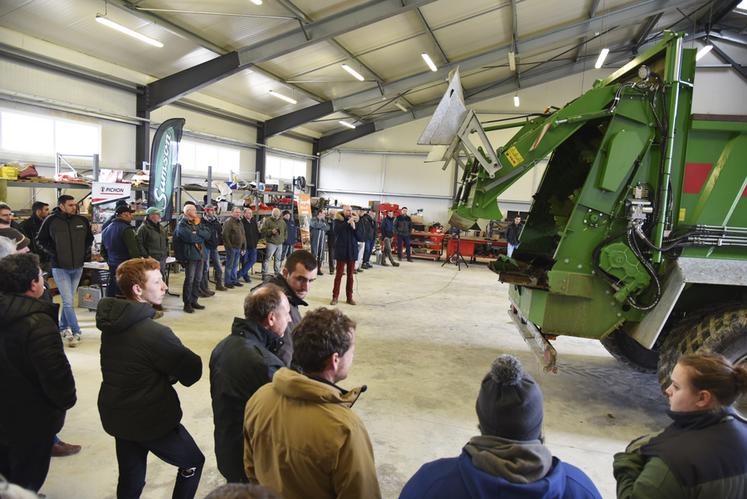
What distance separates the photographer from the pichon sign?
25.4 ft

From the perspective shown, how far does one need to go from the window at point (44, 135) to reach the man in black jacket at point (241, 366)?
1031cm

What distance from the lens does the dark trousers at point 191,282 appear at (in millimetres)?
7398

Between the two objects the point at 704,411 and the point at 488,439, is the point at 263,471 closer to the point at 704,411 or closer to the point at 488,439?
the point at 488,439

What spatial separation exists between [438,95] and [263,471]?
1906 centimetres

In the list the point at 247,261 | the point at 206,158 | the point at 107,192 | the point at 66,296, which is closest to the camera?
the point at 66,296

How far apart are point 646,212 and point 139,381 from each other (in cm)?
383

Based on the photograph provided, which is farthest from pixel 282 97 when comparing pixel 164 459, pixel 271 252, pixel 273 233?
pixel 164 459

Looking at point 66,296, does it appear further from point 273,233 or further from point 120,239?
point 273,233

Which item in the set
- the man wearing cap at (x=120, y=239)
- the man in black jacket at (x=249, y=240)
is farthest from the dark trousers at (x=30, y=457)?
the man in black jacket at (x=249, y=240)

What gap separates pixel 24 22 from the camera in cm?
Result: 910

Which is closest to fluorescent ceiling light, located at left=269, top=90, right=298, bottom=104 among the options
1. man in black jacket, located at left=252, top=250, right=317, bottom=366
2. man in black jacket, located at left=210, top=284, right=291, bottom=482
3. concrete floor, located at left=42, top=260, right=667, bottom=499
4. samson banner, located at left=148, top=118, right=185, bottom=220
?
samson banner, located at left=148, top=118, right=185, bottom=220

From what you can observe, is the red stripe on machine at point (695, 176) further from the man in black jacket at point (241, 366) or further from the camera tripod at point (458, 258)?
the camera tripod at point (458, 258)

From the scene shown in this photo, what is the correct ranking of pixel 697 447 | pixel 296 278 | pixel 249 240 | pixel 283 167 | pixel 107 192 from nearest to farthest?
pixel 697 447 → pixel 296 278 → pixel 107 192 → pixel 249 240 → pixel 283 167

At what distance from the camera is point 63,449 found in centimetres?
326
